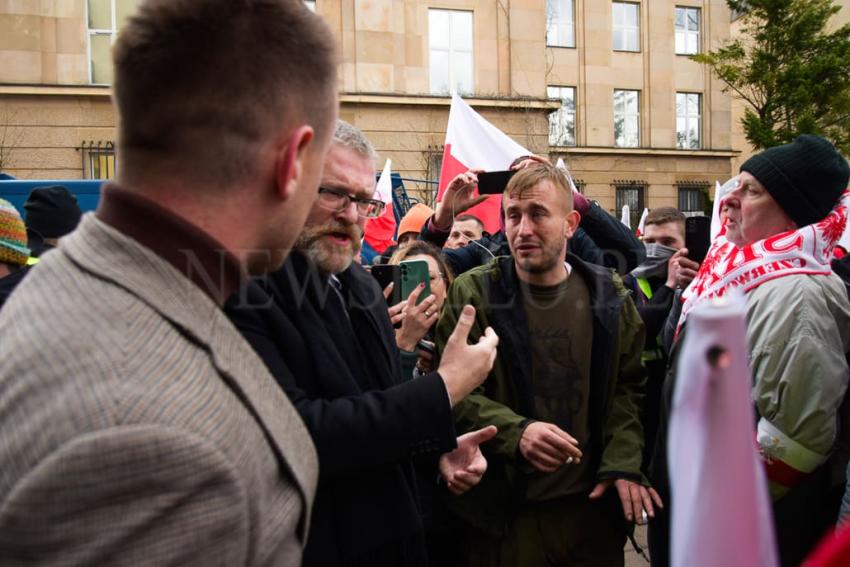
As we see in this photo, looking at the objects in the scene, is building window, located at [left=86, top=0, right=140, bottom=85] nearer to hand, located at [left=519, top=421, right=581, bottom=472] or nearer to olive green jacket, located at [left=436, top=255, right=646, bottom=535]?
olive green jacket, located at [left=436, top=255, right=646, bottom=535]

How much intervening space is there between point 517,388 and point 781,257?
111cm

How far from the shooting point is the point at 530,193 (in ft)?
9.92

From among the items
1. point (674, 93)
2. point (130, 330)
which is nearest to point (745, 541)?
point (130, 330)

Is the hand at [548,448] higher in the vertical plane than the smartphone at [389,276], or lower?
lower

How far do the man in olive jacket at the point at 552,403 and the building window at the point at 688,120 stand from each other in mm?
26635

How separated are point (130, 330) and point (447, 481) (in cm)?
149

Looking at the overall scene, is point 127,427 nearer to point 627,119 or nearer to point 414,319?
point 414,319

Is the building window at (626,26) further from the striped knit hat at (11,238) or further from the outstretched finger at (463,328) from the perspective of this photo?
the outstretched finger at (463,328)

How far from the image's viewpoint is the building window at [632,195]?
2602 cm

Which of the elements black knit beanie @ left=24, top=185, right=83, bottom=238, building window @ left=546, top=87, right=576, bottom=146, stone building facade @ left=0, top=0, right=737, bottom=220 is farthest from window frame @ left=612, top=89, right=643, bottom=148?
black knit beanie @ left=24, top=185, right=83, bottom=238

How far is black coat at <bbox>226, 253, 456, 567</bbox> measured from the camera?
1703mm

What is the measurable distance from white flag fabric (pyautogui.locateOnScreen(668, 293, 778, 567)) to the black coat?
109cm

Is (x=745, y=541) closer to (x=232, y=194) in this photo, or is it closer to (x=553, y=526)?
(x=232, y=194)

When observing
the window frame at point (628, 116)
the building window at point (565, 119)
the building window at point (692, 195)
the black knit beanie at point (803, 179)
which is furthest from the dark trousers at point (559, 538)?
the building window at point (692, 195)
